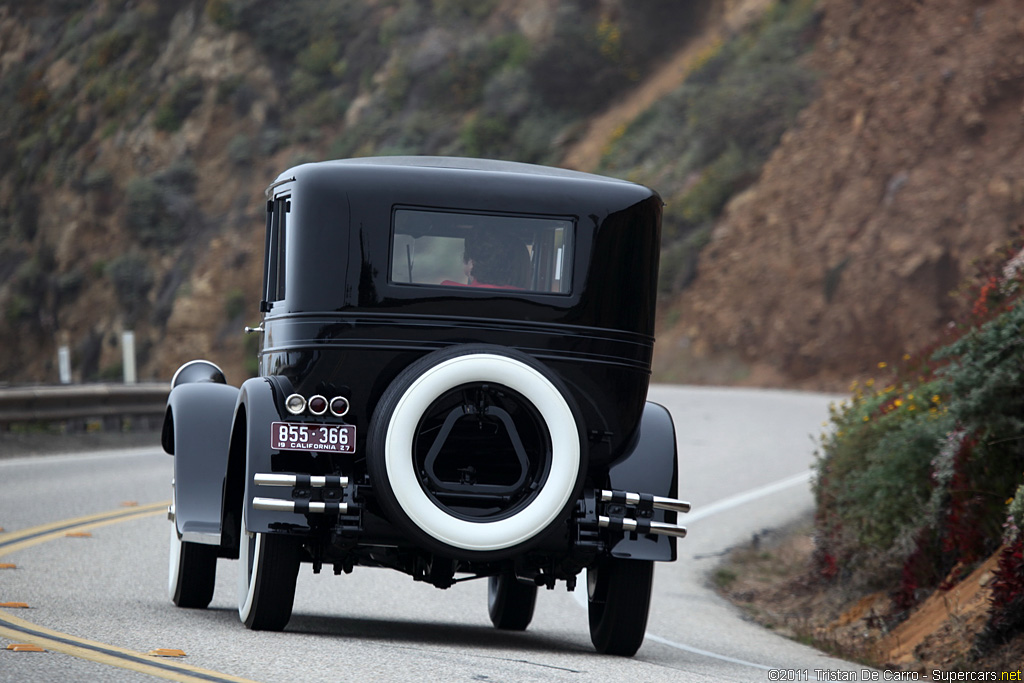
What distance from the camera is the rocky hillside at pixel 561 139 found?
1246 inches

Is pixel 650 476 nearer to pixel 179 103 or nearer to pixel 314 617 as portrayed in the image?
pixel 314 617

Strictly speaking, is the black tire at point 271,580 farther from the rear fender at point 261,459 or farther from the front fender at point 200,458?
the front fender at point 200,458

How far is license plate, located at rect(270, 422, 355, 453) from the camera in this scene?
614 centimetres

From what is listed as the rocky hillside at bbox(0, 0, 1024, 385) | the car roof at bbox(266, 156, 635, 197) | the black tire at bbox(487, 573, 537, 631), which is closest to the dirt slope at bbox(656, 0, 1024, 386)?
the rocky hillside at bbox(0, 0, 1024, 385)

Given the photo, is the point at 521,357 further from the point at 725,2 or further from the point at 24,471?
the point at 725,2

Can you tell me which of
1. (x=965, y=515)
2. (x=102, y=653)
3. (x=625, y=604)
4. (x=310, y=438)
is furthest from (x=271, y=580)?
(x=965, y=515)

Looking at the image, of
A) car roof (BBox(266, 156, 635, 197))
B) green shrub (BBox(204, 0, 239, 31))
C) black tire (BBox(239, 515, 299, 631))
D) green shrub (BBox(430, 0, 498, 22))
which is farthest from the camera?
green shrub (BBox(204, 0, 239, 31))

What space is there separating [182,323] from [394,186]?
3658cm

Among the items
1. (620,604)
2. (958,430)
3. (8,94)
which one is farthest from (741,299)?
(8,94)

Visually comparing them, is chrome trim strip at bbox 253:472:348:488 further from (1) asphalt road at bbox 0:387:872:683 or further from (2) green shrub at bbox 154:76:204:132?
(2) green shrub at bbox 154:76:204:132

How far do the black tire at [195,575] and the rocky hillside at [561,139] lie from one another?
82.0ft

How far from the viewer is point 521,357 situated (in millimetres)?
6223

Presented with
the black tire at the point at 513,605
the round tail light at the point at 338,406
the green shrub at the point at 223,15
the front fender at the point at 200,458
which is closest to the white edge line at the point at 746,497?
the black tire at the point at 513,605

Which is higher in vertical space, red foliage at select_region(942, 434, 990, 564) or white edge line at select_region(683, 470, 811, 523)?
red foliage at select_region(942, 434, 990, 564)
